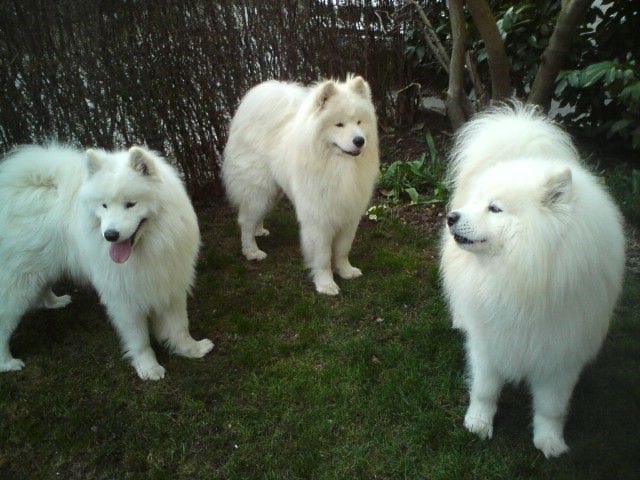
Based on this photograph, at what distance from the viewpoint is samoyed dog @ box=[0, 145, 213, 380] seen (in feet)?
8.04

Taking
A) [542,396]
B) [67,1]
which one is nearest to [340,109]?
[542,396]

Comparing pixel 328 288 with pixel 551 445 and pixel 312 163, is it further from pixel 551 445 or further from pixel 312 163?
pixel 551 445

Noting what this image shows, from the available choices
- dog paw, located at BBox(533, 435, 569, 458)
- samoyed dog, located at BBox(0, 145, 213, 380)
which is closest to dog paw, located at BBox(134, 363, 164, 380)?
samoyed dog, located at BBox(0, 145, 213, 380)

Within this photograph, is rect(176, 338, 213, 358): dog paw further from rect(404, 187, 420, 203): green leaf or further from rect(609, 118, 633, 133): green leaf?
rect(609, 118, 633, 133): green leaf

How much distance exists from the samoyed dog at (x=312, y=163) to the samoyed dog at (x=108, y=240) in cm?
92

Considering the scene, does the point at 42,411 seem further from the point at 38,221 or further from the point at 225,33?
the point at 225,33

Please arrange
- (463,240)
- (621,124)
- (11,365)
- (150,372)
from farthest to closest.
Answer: (621,124), (11,365), (150,372), (463,240)

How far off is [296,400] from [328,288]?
1.05 metres

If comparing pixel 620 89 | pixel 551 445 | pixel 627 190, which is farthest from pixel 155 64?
pixel 551 445

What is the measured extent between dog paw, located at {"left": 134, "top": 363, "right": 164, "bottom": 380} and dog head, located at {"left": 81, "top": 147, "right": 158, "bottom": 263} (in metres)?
0.69

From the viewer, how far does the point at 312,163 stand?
3.36 metres

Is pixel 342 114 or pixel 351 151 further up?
pixel 342 114

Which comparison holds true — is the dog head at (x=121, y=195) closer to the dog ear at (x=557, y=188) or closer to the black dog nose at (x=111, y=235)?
the black dog nose at (x=111, y=235)

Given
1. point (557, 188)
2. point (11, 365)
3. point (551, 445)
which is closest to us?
point (557, 188)
